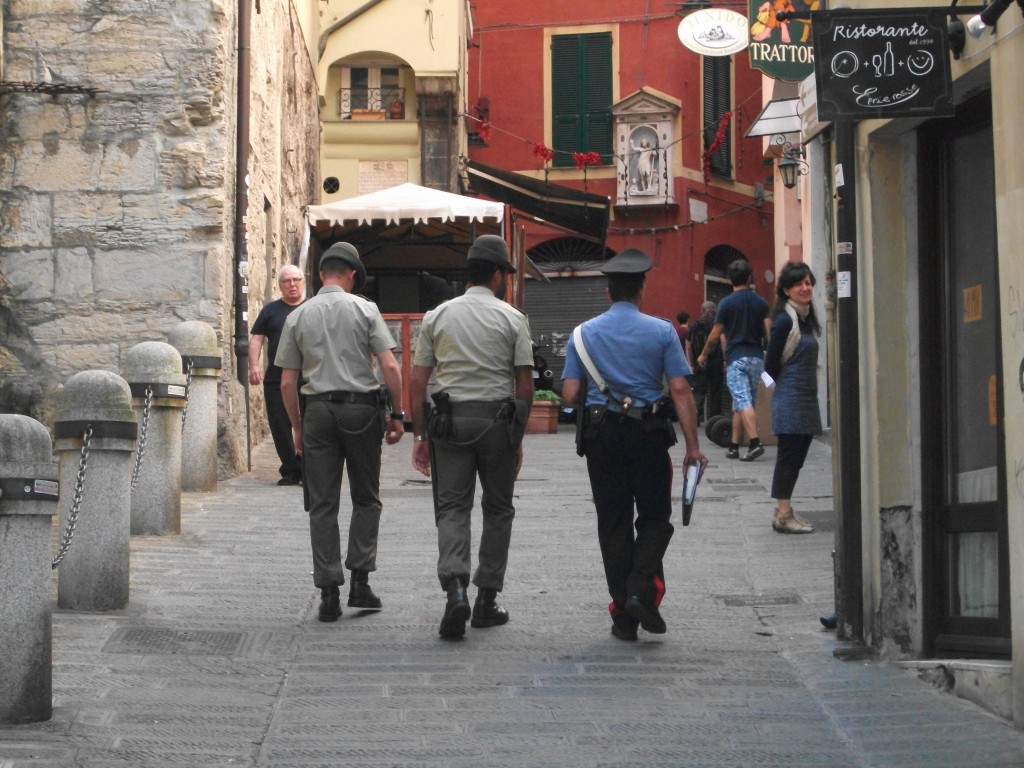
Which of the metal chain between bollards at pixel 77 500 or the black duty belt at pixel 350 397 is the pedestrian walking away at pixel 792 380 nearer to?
the black duty belt at pixel 350 397

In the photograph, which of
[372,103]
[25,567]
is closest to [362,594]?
[25,567]

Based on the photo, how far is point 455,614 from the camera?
6980mm

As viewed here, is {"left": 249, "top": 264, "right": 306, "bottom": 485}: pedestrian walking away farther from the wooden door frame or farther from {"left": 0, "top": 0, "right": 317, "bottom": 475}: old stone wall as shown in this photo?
the wooden door frame

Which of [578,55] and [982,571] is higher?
[578,55]

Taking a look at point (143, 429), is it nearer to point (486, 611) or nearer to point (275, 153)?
point (486, 611)

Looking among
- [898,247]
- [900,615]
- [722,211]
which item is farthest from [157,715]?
[722,211]

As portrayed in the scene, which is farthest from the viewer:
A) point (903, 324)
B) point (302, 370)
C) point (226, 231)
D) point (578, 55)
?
point (578, 55)

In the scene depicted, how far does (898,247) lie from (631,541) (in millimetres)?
1684

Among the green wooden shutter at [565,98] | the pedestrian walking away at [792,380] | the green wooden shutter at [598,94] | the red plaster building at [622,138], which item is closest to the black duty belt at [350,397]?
the pedestrian walking away at [792,380]

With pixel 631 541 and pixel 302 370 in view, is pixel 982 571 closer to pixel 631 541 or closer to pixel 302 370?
pixel 631 541

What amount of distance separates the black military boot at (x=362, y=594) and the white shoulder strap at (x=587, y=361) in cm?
148

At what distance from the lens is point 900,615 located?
6742mm

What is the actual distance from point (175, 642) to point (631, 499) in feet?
6.66

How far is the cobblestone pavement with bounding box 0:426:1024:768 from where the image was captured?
207 inches
